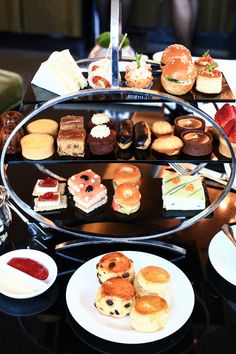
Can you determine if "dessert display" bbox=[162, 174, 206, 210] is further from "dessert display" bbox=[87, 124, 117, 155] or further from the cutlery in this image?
"dessert display" bbox=[87, 124, 117, 155]

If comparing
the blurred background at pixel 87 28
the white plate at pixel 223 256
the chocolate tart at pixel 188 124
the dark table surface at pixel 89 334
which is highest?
the chocolate tart at pixel 188 124

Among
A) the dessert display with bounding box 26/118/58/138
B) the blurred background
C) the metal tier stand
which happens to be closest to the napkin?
the metal tier stand

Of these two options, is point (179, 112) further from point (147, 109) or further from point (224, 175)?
point (224, 175)

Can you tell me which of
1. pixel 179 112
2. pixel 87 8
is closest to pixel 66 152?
pixel 179 112

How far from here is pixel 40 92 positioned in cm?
132

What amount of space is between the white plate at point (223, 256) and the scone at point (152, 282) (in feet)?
0.65

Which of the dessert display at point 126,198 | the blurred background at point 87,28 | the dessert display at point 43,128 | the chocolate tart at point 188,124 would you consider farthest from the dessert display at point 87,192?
the blurred background at point 87,28

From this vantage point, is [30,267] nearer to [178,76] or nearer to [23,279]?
[23,279]

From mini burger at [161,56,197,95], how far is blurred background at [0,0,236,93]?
2977 mm

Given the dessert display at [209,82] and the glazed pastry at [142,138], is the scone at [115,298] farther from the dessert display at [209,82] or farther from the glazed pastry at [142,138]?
the dessert display at [209,82]

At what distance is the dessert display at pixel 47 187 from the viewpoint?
1562 mm

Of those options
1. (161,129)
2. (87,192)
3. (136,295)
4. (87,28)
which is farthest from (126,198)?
(87,28)

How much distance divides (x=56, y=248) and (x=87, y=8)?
336cm

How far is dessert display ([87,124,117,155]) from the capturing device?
1342mm
